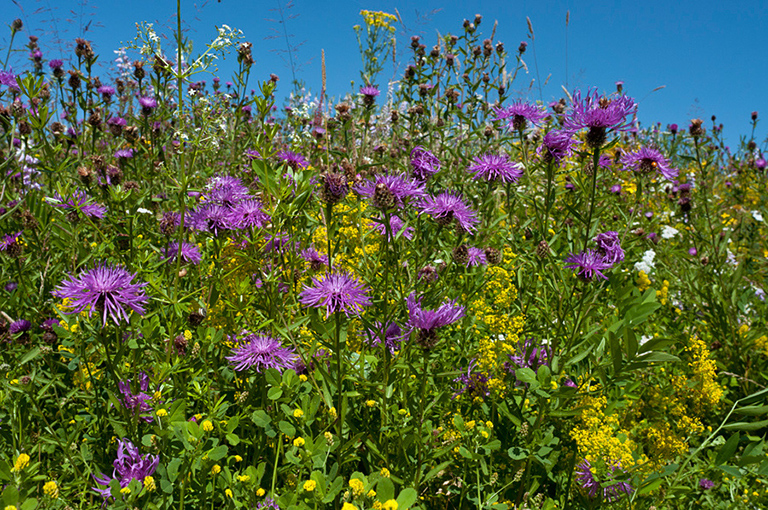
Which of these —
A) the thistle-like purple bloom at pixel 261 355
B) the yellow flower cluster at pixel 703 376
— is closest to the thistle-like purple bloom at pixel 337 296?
the thistle-like purple bloom at pixel 261 355

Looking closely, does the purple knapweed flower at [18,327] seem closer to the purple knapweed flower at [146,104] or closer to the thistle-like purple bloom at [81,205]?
the thistle-like purple bloom at [81,205]

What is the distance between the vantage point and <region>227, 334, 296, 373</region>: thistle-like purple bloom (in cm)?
178

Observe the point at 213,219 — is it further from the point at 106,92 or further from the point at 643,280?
the point at 106,92

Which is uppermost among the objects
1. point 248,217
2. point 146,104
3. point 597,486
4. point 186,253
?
point 146,104

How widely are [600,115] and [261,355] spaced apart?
1525 mm

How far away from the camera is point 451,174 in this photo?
361 cm

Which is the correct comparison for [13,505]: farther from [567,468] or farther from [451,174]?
[451,174]

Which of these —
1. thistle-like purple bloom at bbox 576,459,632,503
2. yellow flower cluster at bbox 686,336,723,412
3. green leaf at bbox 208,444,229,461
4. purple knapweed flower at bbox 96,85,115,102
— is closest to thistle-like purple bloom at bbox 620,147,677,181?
yellow flower cluster at bbox 686,336,723,412

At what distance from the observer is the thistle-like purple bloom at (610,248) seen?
191 cm

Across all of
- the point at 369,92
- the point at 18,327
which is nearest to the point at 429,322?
the point at 18,327

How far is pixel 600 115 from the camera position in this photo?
1.62 metres

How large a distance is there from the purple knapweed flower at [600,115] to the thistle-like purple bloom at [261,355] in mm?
1395

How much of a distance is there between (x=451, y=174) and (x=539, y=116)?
3.96 ft

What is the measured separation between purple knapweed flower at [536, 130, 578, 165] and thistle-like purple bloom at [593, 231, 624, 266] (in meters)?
0.39
